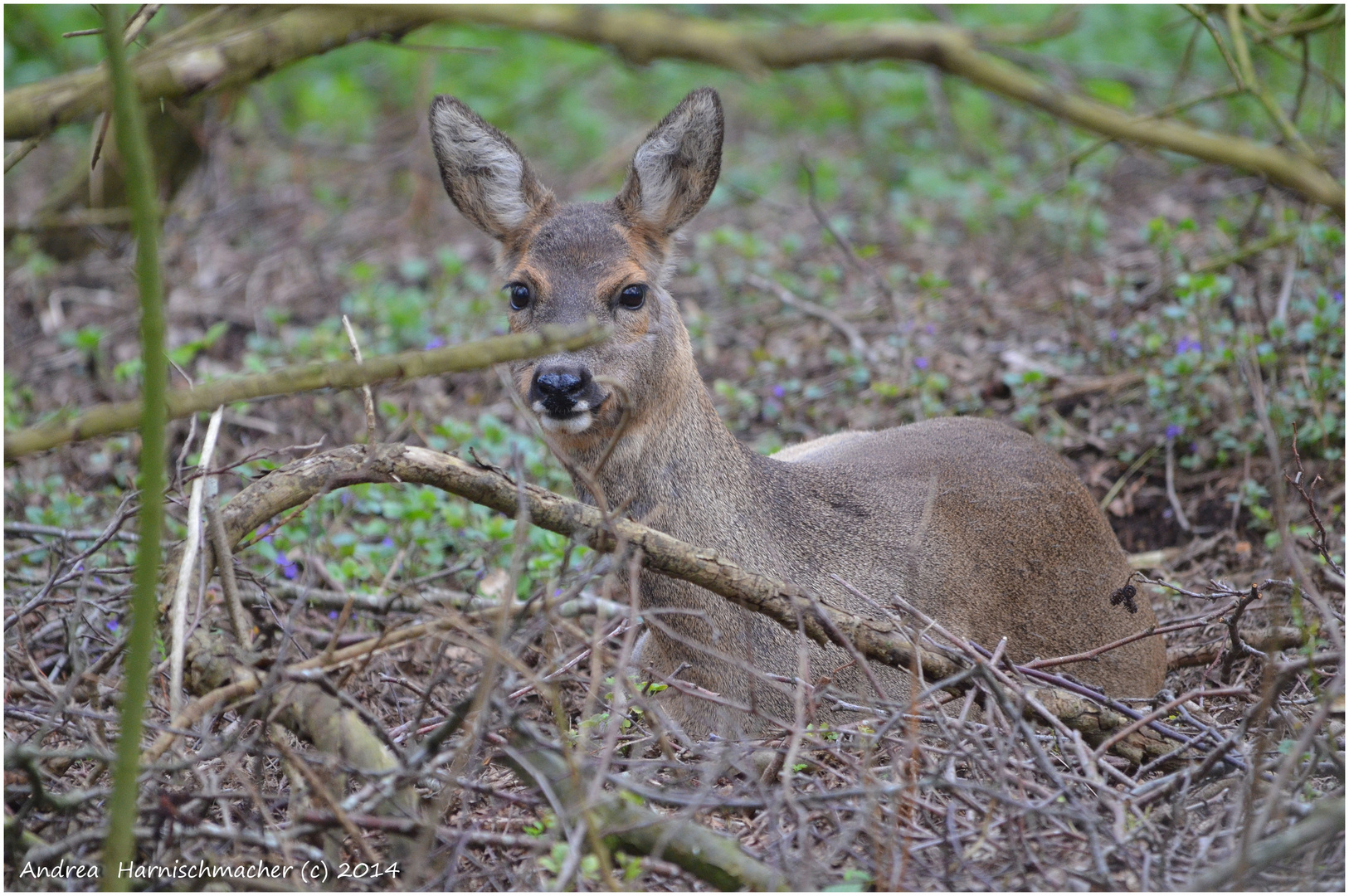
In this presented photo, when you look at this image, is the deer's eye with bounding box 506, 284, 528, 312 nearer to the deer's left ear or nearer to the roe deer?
the roe deer

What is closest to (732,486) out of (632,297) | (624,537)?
(632,297)

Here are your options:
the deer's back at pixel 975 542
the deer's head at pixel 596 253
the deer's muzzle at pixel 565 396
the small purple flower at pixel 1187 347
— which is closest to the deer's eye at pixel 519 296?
the deer's head at pixel 596 253

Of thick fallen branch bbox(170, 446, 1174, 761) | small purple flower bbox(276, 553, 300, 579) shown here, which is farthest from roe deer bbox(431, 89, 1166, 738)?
small purple flower bbox(276, 553, 300, 579)

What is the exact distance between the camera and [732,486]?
4418 mm

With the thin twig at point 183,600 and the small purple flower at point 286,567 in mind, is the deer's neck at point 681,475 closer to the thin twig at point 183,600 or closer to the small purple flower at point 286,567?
the thin twig at point 183,600

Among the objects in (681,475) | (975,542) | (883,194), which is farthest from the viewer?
(883,194)

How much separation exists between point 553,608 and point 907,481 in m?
2.35

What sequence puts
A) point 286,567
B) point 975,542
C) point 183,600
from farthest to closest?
point 286,567, point 975,542, point 183,600

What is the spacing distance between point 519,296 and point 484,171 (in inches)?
25.5

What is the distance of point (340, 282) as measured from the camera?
30.1 feet

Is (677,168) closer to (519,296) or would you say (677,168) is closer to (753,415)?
(519,296)

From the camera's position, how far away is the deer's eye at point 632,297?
178 inches

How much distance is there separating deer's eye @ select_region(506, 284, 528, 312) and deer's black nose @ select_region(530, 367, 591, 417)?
0.58 metres

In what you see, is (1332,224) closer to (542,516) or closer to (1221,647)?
(1221,647)
